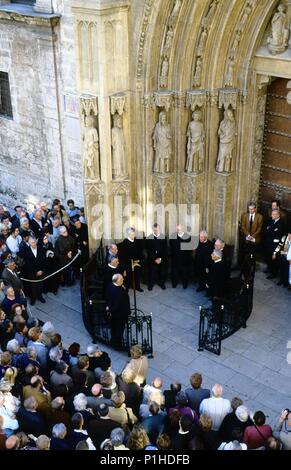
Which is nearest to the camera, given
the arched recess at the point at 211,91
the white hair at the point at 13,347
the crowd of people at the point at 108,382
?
the crowd of people at the point at 108,382

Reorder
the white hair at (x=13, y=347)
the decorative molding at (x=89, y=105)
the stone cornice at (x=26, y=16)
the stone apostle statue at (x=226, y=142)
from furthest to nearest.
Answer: the stone cornice at (x=26, y=16), the stone apostle statue at (x=226, y=142), the decorative molding at (x=89, y=105), the white hair at (x=13, y=347)

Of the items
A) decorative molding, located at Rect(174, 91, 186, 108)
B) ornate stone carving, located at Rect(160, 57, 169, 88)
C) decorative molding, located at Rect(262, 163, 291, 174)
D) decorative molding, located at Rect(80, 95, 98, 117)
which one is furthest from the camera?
decorative molding, located at Rect(262, 163, 291, 174)

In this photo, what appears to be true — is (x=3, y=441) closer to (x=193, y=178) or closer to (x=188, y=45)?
(x=193, y=178)

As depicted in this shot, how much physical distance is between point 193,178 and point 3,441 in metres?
6.96

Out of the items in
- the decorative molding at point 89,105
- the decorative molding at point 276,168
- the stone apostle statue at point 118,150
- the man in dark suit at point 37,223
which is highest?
the decorative molding at point 89,105

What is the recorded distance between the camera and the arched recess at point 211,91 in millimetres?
11109

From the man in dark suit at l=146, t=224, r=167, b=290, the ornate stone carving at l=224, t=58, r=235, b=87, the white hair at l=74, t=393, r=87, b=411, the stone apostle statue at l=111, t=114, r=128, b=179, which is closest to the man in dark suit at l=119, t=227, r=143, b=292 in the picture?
the man in dark suit at l=146, t=224, r=167, b=290

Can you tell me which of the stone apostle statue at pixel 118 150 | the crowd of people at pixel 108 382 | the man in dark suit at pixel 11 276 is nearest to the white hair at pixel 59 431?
the crowd of people at pixel 108 382

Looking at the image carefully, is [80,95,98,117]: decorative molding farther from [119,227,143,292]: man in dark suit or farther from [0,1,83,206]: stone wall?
[119,227,143,292]: man in dark suit

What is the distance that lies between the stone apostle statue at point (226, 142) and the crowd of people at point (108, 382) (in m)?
1.14

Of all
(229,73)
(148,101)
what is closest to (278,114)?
(229,73)

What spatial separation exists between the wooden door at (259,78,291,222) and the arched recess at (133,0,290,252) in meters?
0.25

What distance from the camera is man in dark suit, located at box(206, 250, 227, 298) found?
37.6 feet

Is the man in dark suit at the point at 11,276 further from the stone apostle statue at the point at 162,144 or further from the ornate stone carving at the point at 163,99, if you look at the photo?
the ornate stone carving at the point at 163,99
